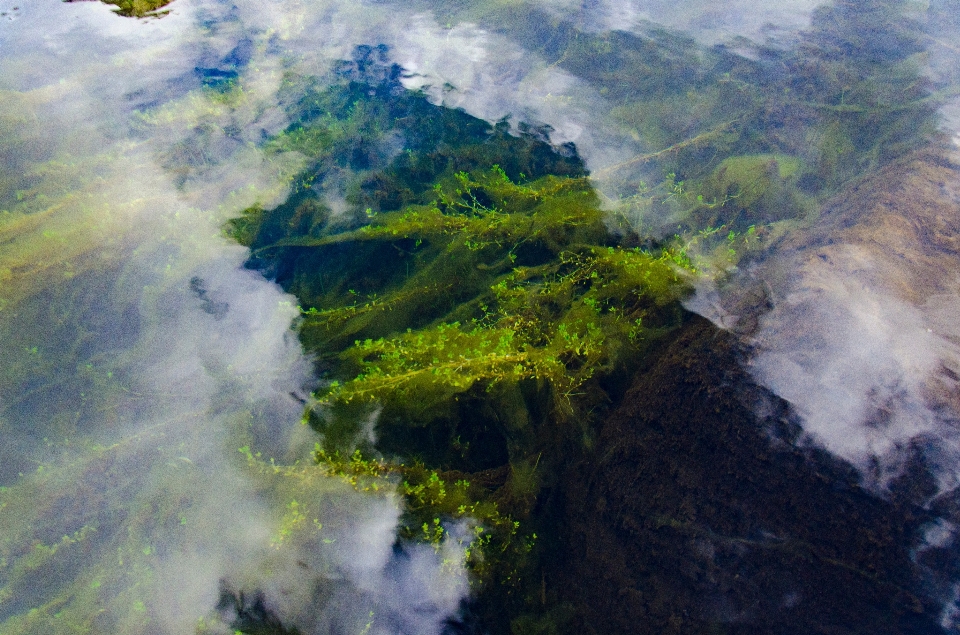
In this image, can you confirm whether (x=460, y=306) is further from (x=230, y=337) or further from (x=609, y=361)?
(x=230, y=337)

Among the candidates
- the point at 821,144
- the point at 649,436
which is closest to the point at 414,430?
the point at 649,436

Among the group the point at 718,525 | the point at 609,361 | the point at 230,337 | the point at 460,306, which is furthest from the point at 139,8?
the point at 718,525

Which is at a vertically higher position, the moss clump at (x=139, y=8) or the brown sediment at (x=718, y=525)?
the moss clump at (x=139, y=8)

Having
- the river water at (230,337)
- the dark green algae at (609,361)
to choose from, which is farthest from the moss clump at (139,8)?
the dark green algae at (609,361)

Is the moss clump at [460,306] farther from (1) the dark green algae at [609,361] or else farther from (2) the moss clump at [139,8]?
(2) the moss clump at [139,8]

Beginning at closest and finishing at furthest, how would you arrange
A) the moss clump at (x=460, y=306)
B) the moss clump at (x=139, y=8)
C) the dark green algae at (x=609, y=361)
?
1. the dark green algae at (x=609, y=361)
2. the moss clump at (x=460, y=306)
3. the moss clump at (x=139, y=8)

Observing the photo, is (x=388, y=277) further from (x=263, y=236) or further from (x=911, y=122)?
(x=911, y=122)

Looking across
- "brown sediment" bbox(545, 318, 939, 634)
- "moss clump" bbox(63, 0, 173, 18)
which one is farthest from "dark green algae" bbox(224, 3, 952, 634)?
"moss clump" bbox(63, 0, 173, 18)
